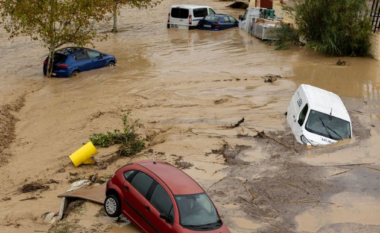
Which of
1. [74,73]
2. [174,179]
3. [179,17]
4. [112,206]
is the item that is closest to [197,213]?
[174,179]

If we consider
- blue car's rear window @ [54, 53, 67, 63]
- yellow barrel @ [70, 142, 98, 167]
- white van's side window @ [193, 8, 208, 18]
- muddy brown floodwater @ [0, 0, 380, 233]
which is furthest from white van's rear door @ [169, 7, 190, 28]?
yellow barrel @ [70, 142, 98, 167]

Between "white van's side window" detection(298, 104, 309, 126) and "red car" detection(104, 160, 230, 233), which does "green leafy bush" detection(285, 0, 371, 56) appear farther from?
"red car" detection(104, 160, 230, 233)

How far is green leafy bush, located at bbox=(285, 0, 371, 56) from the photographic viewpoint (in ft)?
82.2

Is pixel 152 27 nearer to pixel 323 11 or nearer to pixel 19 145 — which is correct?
pixel 323 11

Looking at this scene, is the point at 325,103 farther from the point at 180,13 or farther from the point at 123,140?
the point at 180,13

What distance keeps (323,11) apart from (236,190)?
16.8 m

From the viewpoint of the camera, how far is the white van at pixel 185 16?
1321 inches

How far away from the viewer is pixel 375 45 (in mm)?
24922

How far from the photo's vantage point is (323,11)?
25797mm

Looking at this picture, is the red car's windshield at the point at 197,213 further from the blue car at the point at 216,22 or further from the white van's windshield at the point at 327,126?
the blue car at the point at 216,22

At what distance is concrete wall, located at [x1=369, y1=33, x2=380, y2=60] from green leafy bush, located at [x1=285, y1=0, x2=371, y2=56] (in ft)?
0.62

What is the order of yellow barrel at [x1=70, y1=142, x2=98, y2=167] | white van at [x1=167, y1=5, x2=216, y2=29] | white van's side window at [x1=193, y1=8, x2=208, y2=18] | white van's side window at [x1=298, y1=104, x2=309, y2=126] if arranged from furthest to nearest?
1. white van's side window at [x1=193, y1=8, x2=208, y2=18]
2. white van at [x1=167, y1=5, x2=216, y2=29]
3. white van's side window at [x1=298, y1=104, x2=309, y2=126]
4. yellow barrel at [x1=70, y1=142, x2=98, y2=167]

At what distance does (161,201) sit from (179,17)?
86.1 feet

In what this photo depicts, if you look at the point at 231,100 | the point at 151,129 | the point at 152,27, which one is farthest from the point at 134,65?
the point at 152,27
